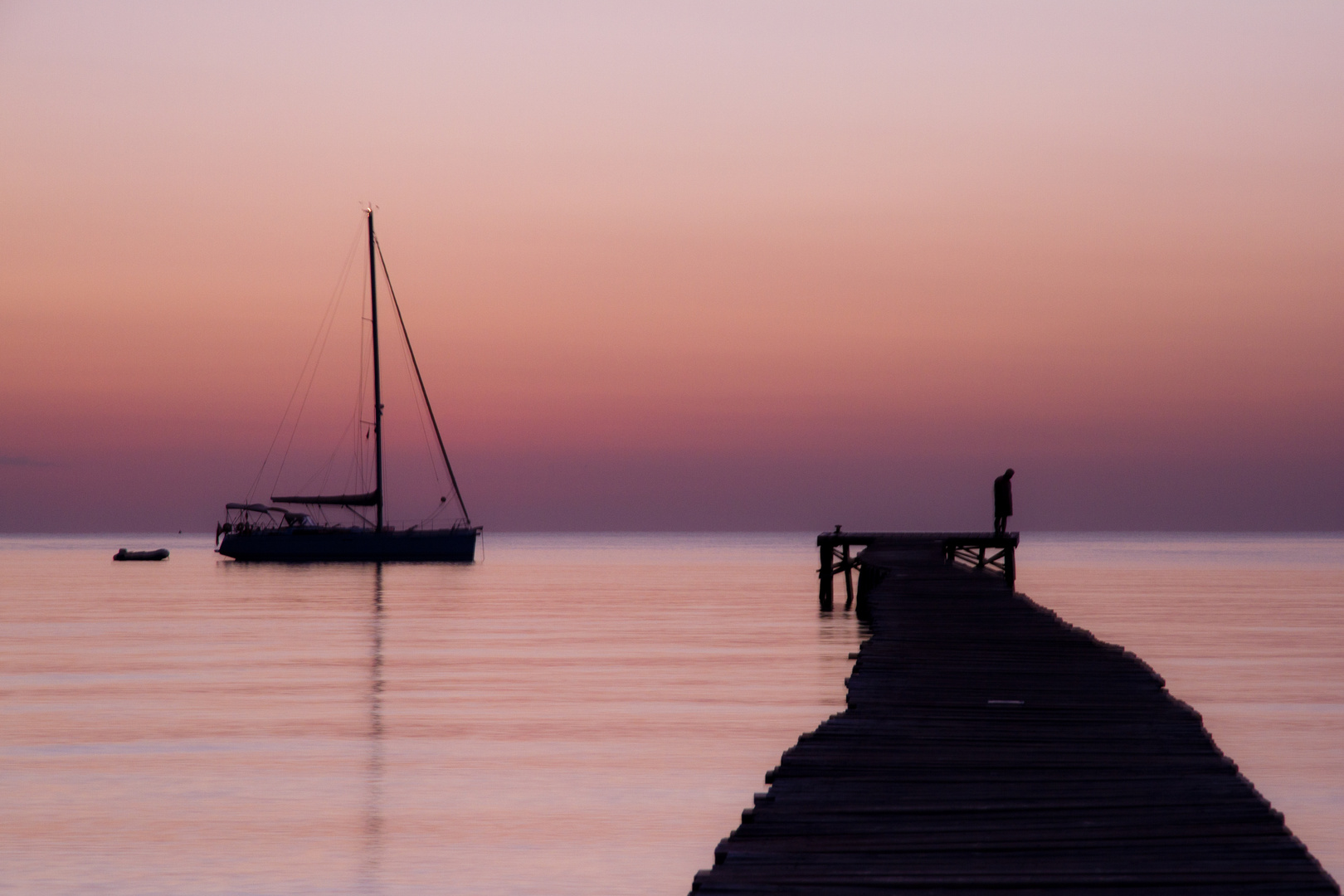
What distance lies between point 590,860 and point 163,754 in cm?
776

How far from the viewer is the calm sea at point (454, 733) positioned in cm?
1318

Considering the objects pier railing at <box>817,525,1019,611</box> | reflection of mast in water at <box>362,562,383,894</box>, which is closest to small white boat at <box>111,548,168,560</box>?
pier railing at <box>817,525,1019,611</box>

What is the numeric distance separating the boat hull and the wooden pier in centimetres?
6379

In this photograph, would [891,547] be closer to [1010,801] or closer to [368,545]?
[368,545]

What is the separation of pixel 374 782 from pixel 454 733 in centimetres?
366

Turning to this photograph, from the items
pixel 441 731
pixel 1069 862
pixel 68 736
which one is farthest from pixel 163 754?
pixel 1069 862

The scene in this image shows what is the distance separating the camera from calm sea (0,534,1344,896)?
13.2 metres

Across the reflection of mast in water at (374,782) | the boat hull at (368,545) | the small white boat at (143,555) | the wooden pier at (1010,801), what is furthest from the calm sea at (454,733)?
the small white boat at (143,555)

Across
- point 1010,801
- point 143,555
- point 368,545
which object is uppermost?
point 1010,801

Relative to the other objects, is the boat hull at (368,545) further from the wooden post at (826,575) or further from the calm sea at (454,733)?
the wooden post at (826,575)

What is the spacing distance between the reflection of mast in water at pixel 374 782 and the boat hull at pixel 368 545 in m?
46.0

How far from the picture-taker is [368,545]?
7862 centimetres

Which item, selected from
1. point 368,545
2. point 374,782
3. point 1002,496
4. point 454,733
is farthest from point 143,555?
point 374,782

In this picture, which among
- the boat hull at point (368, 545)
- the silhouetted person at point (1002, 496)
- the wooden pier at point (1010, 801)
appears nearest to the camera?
the wooden pier at point (1010, 801)
